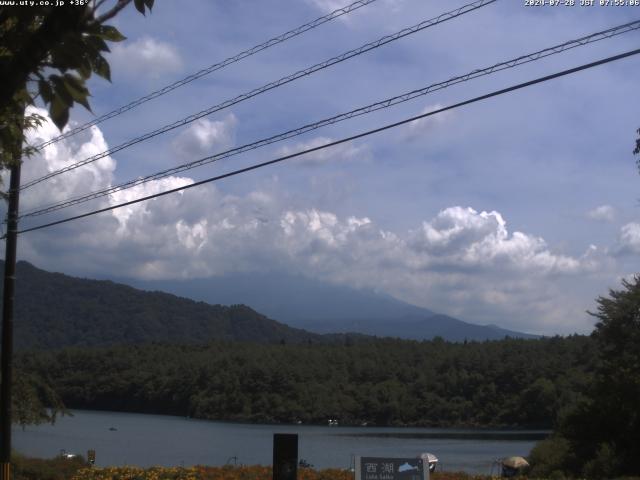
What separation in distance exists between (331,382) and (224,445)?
138 ft

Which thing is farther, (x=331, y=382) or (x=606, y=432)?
(x=331, y=382)

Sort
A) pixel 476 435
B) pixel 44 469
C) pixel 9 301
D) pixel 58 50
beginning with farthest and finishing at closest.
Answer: pixel 476 435
pixel 44 469
pixel 9 301
pixel 58 50

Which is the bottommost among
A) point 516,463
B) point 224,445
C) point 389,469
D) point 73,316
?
point 224,445

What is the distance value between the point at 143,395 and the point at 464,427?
33080mm

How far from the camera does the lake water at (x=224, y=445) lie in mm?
36812

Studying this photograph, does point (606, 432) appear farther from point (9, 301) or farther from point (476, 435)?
point (476, 435)

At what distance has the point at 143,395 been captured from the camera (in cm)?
8912

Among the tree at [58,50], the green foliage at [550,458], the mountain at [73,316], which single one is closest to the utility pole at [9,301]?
the tree at [58,50]

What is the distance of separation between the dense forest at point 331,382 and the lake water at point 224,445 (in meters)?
5.09

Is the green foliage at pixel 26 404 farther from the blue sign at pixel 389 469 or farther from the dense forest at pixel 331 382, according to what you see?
the dense forest at pixel 331 382

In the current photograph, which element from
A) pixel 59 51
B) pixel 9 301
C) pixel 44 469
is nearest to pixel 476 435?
pixel 44 469

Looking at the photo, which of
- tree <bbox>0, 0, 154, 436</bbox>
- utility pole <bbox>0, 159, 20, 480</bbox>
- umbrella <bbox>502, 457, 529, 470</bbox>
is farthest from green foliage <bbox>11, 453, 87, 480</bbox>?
tree <bbox>0, 0, 154, 436</bbox>

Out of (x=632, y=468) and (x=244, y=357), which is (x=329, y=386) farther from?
(x=632, y=468)

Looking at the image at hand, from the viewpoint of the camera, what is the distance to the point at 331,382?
8950 centimetres
